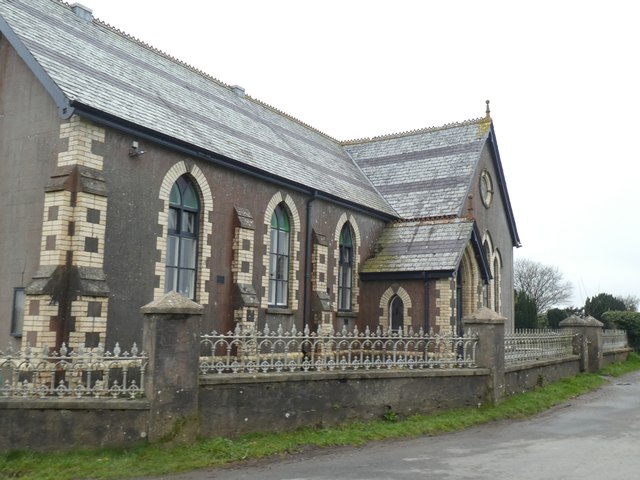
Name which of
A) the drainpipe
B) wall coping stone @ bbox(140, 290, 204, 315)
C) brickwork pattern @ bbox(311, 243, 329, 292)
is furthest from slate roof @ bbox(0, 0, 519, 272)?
wall coping stone @ bbox(140, 290, 204, 315)

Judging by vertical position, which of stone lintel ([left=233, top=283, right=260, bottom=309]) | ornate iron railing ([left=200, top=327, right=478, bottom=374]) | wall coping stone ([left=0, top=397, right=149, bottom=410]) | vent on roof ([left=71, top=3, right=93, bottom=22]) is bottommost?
wall coping stone ([left=0, top=397, right=149, bottom=410])

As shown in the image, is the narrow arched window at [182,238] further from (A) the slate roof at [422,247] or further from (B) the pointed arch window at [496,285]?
(B) the pointed arch window at [496,285]

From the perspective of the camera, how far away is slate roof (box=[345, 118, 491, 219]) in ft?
79.0

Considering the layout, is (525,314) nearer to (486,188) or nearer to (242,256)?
(486,188)

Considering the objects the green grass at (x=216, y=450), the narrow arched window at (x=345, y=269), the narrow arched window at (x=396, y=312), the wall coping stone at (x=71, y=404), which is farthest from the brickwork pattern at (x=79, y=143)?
the narrow arched window at (x=396, y=312)

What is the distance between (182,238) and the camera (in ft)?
49.3

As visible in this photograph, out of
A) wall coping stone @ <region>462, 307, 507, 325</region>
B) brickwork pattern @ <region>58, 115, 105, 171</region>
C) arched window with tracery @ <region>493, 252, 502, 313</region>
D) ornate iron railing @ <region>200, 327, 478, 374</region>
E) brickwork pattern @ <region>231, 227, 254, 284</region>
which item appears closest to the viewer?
ornate iron railing @ <region>200, 327, 478, 374</region>

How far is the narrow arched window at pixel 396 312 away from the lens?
21078 millimetres

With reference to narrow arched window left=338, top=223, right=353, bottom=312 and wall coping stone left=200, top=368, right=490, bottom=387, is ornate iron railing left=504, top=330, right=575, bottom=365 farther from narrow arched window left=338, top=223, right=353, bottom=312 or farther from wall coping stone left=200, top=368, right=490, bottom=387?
narrow arched window left=338, top=223, right=353, bottom=312

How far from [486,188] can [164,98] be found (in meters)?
14.8

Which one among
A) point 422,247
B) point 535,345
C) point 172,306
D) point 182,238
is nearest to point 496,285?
point 422,247

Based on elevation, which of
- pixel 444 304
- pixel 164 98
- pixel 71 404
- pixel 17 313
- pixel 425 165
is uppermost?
pixel 425 165

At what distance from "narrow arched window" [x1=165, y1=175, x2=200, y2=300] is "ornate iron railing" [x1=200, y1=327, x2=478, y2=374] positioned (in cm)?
165

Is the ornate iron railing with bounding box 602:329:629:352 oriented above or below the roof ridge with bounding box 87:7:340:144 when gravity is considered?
below
